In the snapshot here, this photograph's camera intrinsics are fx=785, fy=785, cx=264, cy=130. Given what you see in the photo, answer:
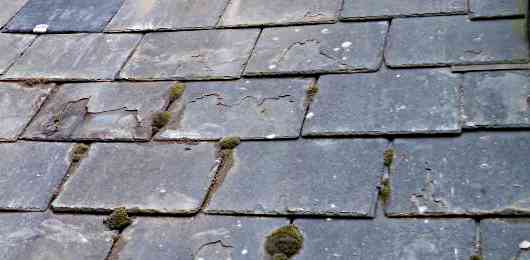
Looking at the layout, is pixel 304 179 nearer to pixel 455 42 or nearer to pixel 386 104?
pixel 386 104

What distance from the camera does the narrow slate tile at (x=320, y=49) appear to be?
2.97m

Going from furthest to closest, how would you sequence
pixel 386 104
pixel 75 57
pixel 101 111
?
pixel 75 57 → pixel 101 111 → pixel 386 104

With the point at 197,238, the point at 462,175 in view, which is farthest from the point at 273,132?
the point at 462,175

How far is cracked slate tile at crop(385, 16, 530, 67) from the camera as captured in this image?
2.82m

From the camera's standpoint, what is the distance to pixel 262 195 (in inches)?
96.6

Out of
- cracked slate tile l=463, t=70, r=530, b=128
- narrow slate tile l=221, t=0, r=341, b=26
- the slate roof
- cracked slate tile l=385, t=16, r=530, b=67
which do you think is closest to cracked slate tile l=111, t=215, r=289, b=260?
the slate roof

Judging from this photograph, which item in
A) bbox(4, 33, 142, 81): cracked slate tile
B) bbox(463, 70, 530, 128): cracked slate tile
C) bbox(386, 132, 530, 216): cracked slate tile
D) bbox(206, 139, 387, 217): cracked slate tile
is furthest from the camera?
bbox(4, 33, 142, 81): cracked slate tile

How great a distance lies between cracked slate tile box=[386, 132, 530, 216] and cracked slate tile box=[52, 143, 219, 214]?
636mm

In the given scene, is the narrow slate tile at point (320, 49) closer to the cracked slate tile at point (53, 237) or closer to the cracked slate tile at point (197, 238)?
the cracked slate tile at point (197, 238)

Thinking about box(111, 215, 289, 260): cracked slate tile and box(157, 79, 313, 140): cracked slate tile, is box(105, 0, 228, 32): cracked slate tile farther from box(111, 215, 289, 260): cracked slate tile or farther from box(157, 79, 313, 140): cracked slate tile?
box(111, 215, 289, 260): cracked slate tile

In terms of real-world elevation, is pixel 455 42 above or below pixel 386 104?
above

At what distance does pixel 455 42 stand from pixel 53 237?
160 centimetres

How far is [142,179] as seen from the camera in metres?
2.63

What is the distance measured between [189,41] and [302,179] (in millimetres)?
1102
